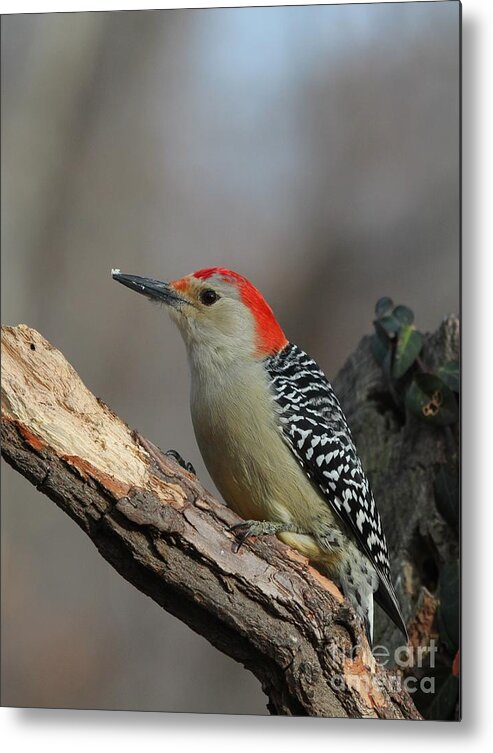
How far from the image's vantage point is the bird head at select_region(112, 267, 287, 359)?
2.48 meters

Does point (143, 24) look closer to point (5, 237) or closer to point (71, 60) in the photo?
point (71, 60)

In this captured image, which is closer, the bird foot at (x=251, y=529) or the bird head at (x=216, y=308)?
the bird foot at (x=251, y=529)

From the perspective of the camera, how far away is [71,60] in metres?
2.64

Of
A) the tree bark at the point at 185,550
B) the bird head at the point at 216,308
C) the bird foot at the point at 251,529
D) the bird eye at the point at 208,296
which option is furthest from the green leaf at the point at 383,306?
the bird foot at the point at 251,529

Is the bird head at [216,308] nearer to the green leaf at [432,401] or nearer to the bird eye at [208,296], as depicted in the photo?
the bird eye at [208,296]

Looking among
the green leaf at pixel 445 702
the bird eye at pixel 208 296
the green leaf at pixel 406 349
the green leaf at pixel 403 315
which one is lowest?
the green leaf at pixel 445 702

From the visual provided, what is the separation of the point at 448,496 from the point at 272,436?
51 cm

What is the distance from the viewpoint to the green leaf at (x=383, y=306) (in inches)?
101

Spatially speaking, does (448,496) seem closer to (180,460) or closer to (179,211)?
(180,460)

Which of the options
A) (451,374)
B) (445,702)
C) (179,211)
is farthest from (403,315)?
(445,702)

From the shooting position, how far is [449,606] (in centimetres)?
240

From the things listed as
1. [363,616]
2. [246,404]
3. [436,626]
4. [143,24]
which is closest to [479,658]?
[436,626]

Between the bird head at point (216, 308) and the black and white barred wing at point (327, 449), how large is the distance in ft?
0.33

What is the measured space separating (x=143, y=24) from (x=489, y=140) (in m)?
1.05
